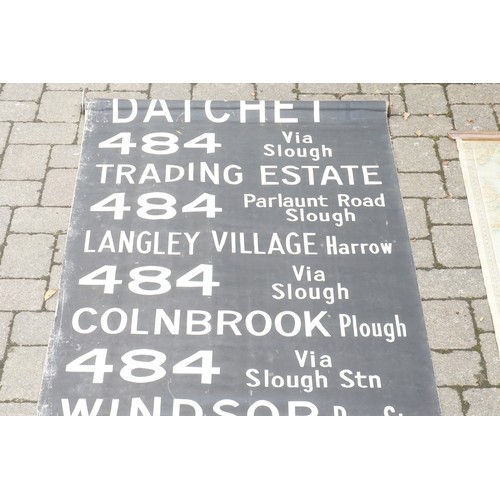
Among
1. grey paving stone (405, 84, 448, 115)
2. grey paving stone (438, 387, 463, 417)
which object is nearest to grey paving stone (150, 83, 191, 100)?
grey paving stone (405, 84, 448, 115)

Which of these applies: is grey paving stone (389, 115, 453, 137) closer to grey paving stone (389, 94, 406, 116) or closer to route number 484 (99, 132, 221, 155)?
grey paving stone (389, 94, 406, 116)

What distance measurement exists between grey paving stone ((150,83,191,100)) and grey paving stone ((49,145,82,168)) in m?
0.61

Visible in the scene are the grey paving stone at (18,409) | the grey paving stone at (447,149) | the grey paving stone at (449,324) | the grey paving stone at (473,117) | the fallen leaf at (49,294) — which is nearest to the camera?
the grey paving stone at (18,409)

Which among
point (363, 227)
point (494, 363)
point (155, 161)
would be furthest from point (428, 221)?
point (155, 161)

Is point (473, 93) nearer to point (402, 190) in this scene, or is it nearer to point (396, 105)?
point (396, 105)

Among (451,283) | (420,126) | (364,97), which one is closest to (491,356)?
(451,283)

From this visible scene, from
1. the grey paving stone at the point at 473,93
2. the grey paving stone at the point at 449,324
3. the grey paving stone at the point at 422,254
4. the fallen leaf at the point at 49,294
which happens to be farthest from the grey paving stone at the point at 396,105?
the fallen leaf at the point at 49,294

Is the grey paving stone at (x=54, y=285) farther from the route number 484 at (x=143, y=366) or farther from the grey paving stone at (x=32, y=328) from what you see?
the route number 484 at (x=143, y=366)

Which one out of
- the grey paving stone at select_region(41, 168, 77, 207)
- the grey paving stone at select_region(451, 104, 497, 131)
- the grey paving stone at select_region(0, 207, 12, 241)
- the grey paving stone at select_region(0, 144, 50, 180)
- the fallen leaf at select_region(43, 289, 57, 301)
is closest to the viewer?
Answer: the fallen leaf at select_region(43, 289, 57, 301)

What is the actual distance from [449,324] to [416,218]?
68cm

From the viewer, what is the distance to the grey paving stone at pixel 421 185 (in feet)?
15.3

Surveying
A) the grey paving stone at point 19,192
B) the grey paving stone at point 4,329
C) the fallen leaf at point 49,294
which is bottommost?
the grey paving stone at point 4,329

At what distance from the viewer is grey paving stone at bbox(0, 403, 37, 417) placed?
3.83 meters

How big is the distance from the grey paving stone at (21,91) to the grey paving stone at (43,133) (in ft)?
0.73
